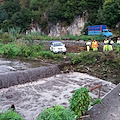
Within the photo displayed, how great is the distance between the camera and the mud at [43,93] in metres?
6.88

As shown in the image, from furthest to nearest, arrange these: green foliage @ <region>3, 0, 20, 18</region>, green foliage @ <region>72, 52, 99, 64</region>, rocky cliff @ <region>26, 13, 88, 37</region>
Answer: green foliage @ <region>3, 0, 20, 18</region>, rocky cliff @ <region>26, 13, 88, 37</region>, green foliage @ <region>72, 52, 99, 64</region>

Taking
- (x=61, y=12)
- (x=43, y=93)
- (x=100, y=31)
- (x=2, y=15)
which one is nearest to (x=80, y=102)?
(x=43, y=93)

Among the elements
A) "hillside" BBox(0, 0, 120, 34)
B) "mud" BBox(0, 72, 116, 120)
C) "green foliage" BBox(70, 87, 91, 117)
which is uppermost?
"hillside" BBox(0, 0, 120, 34)

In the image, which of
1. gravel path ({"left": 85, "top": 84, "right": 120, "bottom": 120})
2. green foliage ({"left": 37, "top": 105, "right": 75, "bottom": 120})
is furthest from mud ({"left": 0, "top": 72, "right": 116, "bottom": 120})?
green foliage ({"left": 37, "top": 105, "right": 75, "bottom": 120})

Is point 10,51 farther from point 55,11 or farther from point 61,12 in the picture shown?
point 61,12

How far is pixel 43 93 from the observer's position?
844 centimetres

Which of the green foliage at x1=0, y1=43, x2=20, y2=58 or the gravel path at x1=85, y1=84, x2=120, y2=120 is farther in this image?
the green foliage at x1=0, y1=43, x2=20, y2=58

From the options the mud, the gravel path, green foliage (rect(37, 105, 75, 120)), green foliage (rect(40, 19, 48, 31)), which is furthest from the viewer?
green foliage (rect(40, 19, 48, 31))

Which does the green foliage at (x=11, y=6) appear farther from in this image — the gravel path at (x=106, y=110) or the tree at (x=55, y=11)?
the gravel path at (x=106, y=110)

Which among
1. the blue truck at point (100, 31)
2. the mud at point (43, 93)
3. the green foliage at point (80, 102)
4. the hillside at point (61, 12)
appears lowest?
the mud at point (43, 93)

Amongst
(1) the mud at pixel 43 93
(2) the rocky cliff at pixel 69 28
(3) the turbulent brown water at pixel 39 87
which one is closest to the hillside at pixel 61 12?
(2) the rocky cliff at pixel 69 28

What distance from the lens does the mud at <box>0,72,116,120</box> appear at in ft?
22.6

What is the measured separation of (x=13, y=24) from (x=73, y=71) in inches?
1633

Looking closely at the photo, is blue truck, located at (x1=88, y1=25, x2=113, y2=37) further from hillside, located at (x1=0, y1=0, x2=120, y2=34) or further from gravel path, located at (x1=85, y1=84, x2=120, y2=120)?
gravel path, located at (x1=85, y1=84, x2=120, y2=120)
